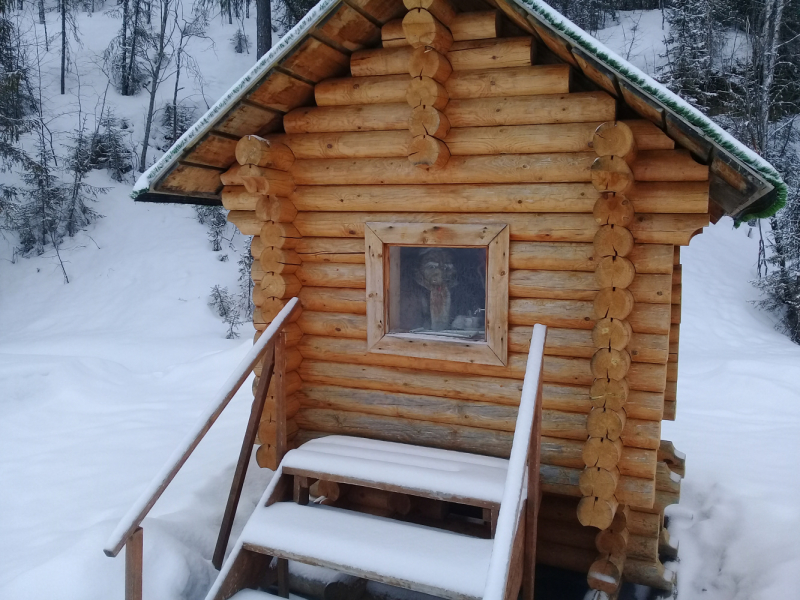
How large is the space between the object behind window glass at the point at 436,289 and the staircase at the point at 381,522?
0.94 meters

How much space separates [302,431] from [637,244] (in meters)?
3.15

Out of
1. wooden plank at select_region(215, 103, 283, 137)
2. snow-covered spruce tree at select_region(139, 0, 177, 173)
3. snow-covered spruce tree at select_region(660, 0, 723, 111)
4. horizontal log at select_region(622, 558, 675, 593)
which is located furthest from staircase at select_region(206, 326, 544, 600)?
snow-covered spruce tree at select_region(139, 0, 177, 173)

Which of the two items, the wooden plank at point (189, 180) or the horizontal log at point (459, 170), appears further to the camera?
the wooden plank at point (189, 180)

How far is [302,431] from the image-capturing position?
17.1 feet

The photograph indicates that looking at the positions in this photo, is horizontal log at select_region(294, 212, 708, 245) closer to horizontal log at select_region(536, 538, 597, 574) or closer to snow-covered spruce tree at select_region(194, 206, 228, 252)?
horizontal log at select_region(536, 538, 597, 574)

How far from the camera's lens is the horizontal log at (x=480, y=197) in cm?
393

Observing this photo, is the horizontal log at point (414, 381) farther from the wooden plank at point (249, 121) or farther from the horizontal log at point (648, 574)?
the wooden plank at point (249, 121)

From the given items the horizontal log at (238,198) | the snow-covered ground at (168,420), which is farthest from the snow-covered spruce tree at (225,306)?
the horizontal log at (238,198)

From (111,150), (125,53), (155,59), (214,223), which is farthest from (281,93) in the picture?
(125,53)

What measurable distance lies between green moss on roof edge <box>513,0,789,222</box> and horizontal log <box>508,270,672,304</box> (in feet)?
3.00

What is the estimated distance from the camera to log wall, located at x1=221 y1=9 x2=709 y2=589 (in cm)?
398

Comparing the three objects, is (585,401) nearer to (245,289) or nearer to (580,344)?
(580,344)

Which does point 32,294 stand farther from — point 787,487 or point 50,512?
point 787,487

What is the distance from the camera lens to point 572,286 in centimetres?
425
